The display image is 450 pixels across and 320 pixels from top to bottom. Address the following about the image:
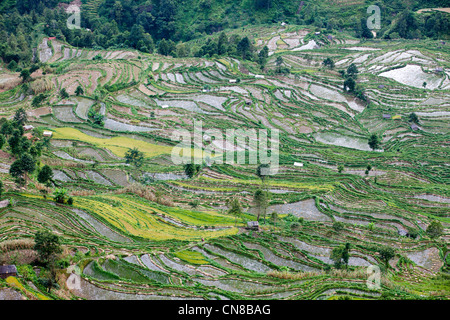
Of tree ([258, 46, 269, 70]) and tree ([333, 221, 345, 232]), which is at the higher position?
tree ([258, 46, 269, 70])

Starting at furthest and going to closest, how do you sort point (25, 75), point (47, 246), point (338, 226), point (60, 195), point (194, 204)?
point (25, 75) → point (194, 204) → point (60, 195) → point (338, 226) → point (47, 246)

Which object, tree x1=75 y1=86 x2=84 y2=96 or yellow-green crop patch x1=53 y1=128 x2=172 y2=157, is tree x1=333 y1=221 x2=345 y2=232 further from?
tree x1=75 y1=86 x2=84 y2=96

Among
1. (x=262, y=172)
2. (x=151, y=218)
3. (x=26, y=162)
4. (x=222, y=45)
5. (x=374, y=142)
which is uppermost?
(x=222, y=45)

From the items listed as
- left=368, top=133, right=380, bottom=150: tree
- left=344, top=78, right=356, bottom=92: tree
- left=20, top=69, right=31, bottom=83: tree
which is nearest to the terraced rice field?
left=368, top=133, right=380, bottom=150: tree

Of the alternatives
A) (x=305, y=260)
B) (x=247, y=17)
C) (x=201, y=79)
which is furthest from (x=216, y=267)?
(x=247, y=17)

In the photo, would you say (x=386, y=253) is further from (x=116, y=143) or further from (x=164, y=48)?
(x=164, y=48)

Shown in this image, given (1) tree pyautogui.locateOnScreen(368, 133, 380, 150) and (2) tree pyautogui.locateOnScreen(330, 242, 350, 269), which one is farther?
(1) tree pyautogui.locateOnScreen(368, 133, 380, 150)

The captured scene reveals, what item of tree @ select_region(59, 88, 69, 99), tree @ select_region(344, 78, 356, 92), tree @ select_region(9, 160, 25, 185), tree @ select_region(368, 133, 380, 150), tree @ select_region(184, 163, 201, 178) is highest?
tree @ select_region(344, 78, 356, 92)

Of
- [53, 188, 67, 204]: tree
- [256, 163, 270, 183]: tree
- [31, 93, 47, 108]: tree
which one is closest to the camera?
[53, 188, 67, 204]: tree

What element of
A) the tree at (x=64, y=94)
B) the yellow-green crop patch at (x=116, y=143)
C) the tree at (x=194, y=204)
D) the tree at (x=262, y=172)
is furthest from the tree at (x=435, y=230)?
the tree at (x=64, y=94)

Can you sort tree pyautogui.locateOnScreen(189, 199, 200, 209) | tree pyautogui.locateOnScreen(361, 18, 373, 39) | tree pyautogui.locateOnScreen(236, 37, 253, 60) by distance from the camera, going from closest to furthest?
tree pyautogui.locateOnScreen(189, 199, 200, 209) → tree pyautogui.locateOnScreen(236, 37, 253, 60) → tree pyautogui.locateOnScreen(361, 18, 373, 39)

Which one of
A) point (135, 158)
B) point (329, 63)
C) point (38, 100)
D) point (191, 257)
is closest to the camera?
point (191, 257)

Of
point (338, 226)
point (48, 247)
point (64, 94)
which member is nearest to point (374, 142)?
point (338, 226)
